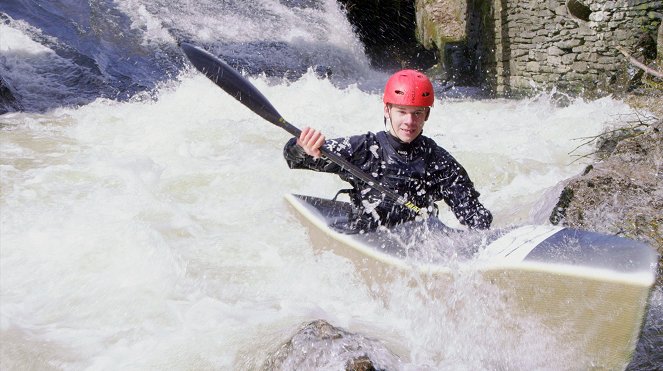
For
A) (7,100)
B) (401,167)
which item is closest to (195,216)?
(401,167)

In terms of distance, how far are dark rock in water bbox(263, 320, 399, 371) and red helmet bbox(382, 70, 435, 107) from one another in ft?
3.94

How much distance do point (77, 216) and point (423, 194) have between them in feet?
7.77

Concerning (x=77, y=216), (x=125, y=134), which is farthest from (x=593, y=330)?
(x=125, y=134)

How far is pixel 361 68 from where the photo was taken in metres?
13.0

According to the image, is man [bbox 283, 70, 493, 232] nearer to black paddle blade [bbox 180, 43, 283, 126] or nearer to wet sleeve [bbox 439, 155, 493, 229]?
wet sleeve [bbox 439, 155, 493, 229]

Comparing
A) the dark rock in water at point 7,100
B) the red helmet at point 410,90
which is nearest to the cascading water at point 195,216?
the dark rock in water at point 7,100

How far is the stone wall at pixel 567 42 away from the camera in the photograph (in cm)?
858

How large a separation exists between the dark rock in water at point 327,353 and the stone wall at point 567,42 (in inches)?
289

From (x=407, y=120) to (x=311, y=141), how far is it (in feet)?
1.62

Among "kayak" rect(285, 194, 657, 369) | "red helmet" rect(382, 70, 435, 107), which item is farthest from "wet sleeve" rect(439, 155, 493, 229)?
"red helmet" rect(382, 70, 435, 107)

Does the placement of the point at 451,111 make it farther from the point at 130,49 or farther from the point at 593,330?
the point at 593,330

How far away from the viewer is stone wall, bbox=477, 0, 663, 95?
28.1 feet

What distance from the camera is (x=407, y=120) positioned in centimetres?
330

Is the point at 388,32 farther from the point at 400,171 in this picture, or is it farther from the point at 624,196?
the point at 400,171
